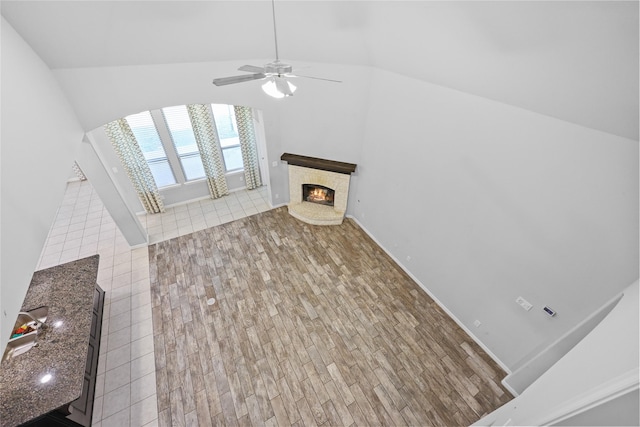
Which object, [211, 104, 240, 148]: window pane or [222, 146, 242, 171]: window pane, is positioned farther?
[222, 146, 242, 171]: window pane

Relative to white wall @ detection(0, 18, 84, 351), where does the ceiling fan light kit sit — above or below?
below

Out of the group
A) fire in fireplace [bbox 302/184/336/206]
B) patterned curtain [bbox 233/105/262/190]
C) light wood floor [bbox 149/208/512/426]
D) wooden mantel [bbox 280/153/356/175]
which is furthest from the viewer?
fire in fireplace [bbox 302/184/336/206]

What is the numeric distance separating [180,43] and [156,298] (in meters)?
4.48

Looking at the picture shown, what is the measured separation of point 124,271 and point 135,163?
252 centimetres

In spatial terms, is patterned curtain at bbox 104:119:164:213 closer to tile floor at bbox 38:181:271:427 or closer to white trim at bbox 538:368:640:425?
tile floor at bbox 38:181:271:427

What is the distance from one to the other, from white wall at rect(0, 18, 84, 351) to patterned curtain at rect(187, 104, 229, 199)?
8.84 ft

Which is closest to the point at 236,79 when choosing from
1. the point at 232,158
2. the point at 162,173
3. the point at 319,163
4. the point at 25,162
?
the point at 25,162

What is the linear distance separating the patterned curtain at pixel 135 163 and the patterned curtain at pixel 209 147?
4.28ft

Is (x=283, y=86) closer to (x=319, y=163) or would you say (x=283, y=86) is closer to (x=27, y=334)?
(x=319, y=163)

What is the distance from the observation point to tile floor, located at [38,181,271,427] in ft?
12.3

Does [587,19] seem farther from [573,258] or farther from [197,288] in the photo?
[197,288]

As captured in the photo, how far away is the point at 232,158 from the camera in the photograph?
7.53 meters

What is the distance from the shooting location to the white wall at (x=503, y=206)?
105 inches

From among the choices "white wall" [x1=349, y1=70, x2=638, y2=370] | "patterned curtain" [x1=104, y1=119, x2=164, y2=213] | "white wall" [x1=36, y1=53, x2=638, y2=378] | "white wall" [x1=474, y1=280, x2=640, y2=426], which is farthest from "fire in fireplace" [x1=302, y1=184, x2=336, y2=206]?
"white wall" [x1=474, y1=280, x2=640, y2=426]
